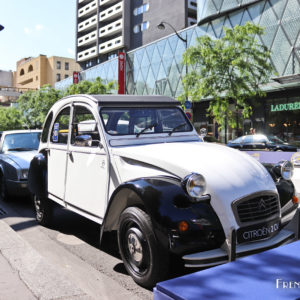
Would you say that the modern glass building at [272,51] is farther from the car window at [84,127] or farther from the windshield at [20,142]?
the car window at [84,127]

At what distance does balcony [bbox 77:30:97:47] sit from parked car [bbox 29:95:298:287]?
58009mm

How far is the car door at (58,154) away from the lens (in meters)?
4.96

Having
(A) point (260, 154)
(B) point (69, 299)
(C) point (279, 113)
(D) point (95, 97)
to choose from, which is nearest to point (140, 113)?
(D) point (95, 97)

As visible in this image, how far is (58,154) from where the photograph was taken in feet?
16.9

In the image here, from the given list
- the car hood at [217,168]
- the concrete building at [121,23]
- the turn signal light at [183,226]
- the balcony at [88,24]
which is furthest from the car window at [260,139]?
the balcony at [88,24]

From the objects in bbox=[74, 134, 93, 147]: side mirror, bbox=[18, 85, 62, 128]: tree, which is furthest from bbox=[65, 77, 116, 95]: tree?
bbox=[74, 134, 93, 147]: side mirror

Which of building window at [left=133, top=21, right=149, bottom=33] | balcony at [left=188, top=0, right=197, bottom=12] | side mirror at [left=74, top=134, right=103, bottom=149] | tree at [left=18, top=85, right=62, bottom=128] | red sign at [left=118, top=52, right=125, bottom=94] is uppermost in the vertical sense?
balcony at [left=188, top=0, right=197, bottom=12]

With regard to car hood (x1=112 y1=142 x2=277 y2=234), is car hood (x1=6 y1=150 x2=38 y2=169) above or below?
below

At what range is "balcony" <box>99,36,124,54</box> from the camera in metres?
52.3

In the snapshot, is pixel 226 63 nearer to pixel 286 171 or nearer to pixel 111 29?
pixel 286 171

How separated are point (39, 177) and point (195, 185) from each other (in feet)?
10.6

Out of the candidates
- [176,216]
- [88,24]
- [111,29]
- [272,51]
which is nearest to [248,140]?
[272,51]

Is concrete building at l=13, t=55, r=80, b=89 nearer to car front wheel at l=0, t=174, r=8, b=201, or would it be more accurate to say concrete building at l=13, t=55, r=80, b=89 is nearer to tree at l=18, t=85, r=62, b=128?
tree at l=18, t=85, r=62, b=128

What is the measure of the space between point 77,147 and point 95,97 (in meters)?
0.70
